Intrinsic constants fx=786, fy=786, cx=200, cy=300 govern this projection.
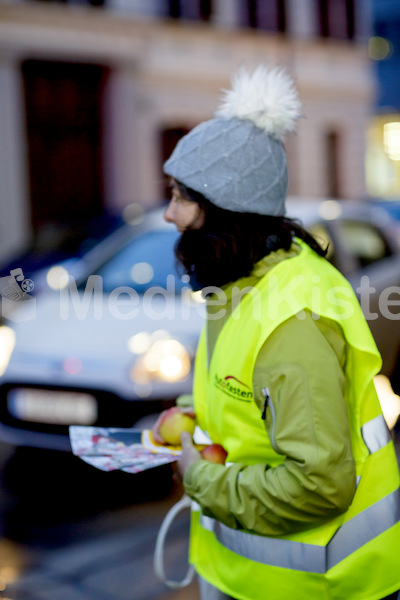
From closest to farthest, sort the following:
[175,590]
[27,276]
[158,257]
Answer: [175,590]
[158,257]
[27,276]

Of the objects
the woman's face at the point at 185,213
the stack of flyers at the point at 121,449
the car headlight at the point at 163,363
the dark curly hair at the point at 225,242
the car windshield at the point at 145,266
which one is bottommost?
the car headlight at the point at 163,363

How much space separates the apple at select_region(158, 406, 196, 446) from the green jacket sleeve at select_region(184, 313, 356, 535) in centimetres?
34

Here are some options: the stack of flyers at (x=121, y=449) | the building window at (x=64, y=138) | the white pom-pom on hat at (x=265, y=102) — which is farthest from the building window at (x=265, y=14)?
the stack of flyers at (x=121, y=449)

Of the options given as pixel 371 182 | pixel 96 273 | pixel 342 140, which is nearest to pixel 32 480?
pixel 96 273

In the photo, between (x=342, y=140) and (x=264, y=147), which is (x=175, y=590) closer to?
(x=264, y=147)

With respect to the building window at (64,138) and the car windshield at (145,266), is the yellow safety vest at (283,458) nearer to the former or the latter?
the car windshield at (145,266)

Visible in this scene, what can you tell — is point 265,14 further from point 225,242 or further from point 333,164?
point 225,242

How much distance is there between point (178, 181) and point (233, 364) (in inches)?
17.9

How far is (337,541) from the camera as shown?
1.64 m

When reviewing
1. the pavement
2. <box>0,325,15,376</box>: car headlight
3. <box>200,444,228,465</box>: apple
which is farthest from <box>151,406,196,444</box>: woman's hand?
<box>0,325,15,376</box>: car headlight

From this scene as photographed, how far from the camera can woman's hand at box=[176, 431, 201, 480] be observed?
1.76 m

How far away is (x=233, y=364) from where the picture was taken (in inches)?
65.0

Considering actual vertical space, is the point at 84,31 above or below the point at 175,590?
above

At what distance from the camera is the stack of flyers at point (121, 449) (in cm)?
182
